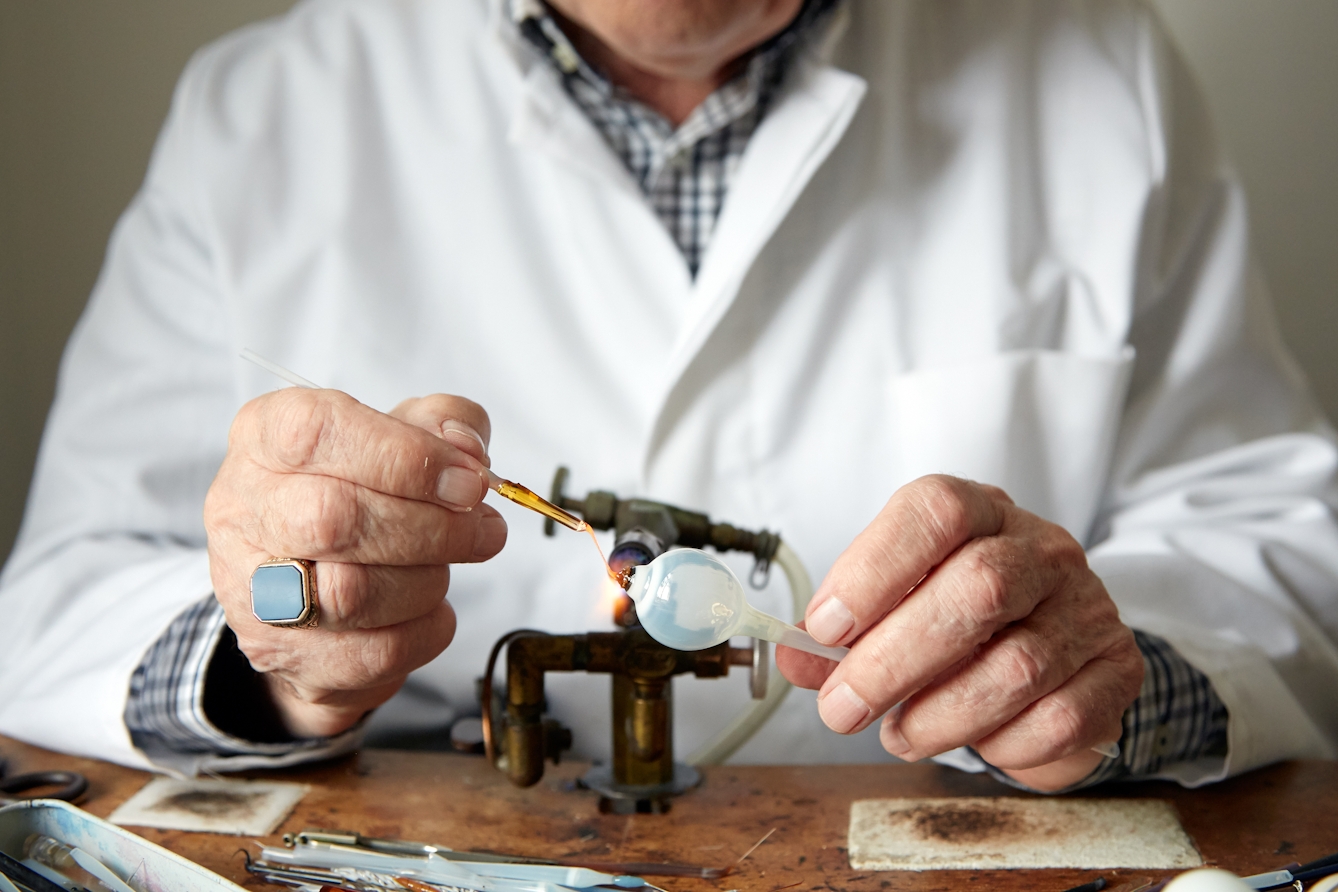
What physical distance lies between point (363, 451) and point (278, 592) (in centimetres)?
12

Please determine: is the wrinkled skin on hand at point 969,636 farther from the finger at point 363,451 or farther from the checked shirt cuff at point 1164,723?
the finger at point 363,451

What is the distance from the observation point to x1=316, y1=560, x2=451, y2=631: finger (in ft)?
2.25

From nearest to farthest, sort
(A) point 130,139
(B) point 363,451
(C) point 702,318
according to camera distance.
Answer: (B) point 363,451 → (C) point 702,318 → (A) point 130,139

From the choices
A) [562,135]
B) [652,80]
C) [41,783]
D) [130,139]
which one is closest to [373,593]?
[41,783]

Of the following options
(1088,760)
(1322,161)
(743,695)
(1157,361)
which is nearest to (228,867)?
(743,695)

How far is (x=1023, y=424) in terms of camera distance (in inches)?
46.2

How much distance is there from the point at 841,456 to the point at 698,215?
1.08 ft

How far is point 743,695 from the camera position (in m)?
1.13

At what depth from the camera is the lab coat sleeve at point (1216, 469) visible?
1.02 meters

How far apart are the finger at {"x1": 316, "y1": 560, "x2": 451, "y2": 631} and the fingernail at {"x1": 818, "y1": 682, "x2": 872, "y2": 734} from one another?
28 cm

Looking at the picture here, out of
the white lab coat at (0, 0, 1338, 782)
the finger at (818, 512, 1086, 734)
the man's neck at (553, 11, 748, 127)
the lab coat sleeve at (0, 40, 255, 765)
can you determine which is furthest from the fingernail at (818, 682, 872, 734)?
the man's neck at (553, 11, 748, 127)

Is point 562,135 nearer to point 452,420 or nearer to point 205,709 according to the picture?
point 452,420

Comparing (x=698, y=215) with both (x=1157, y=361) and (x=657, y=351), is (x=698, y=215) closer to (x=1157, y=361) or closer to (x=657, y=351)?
(x=657, y=351)

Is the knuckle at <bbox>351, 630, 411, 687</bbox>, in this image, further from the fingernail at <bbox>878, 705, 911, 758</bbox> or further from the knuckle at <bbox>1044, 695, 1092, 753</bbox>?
the knuckle at <bbox>1044, 695, 1092, 753</bbox>
